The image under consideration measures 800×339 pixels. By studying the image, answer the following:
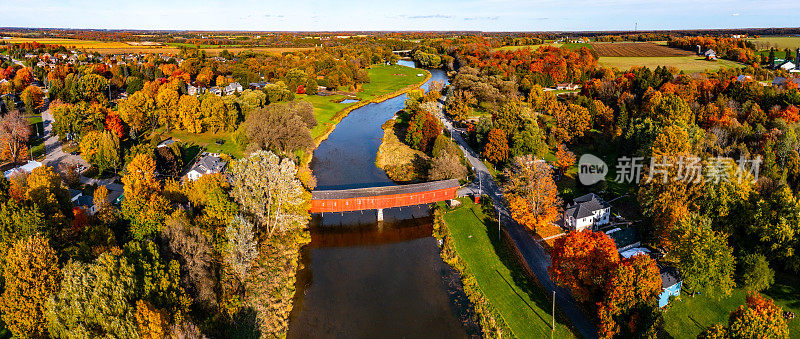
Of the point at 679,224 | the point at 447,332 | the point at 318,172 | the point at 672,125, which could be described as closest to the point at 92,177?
the point at 318,172

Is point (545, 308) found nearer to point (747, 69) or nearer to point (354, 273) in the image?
point (354, 273)

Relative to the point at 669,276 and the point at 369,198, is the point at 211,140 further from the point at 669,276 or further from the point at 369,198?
the point at 669,276

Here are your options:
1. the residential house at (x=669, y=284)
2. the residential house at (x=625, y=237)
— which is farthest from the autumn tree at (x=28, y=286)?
the residential house at (x=625, y=237)

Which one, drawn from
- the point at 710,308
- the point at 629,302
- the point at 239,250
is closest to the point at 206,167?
the point at 239,250

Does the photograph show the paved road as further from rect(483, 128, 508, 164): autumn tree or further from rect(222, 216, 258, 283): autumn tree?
rect(222, 216, 258, 283): autumn tree

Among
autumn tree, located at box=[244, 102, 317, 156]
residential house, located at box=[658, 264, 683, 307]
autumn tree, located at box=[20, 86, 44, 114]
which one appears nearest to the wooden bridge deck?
autumn tree, located at box=[244, 102, 317, 156]

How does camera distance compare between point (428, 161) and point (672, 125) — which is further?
point (428, 161)

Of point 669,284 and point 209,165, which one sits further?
point 209,165
